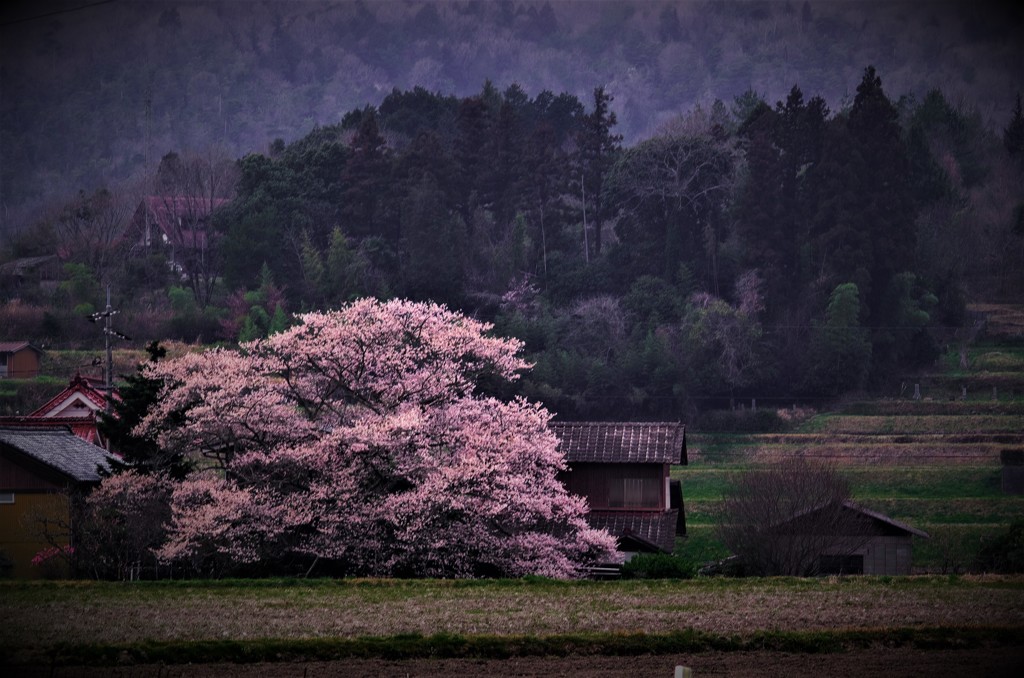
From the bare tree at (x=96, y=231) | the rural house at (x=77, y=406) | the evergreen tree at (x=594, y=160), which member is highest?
the evergreen tree at (x=594, y=160)

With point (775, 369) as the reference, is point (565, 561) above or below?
below

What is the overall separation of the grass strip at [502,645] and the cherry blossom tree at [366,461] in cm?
1045

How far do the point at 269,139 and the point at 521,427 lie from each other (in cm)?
14242

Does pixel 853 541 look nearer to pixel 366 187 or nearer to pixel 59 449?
pixel 59 449

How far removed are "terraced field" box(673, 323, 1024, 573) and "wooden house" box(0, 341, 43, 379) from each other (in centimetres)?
3526

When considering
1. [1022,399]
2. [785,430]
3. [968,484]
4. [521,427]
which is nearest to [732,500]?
[521,427]

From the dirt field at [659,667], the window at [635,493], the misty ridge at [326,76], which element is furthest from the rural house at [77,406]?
the misty ridge at [326,76]

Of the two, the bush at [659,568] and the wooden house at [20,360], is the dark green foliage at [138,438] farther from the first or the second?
the wooden house at [20,360]

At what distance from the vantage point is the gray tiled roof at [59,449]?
3450cm

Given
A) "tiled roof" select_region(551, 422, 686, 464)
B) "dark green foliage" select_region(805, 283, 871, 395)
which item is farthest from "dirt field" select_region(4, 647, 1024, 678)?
"dark green foliage" select_region(805, 283, 871, 395)

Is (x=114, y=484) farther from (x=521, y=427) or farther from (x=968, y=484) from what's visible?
(x=968, y=484)

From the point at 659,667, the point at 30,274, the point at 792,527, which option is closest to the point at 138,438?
the point at 792,527

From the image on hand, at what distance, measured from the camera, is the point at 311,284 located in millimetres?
85250

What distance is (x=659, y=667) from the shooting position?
19297 mm
